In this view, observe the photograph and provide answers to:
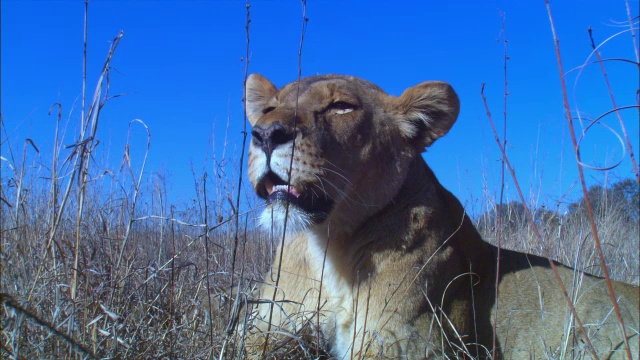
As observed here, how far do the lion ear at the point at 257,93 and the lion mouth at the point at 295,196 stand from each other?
1508 mm

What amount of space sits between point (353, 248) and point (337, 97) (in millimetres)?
1032

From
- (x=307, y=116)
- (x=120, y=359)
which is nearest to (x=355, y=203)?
(x=307, y=116)

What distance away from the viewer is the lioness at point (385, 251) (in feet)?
11.7

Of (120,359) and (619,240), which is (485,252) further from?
(619,240)

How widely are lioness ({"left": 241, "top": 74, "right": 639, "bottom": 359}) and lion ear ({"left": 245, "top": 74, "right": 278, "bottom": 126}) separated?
58 cm

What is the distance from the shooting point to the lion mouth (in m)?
3.57

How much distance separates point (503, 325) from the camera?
163 inches

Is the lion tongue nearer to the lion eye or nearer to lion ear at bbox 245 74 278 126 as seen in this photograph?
the lion eye

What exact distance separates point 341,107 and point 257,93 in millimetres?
1184

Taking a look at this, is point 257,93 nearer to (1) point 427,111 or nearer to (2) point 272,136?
(1) point 427,111

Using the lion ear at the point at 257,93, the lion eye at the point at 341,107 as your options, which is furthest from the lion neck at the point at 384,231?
the lion ear at the point at 257,93

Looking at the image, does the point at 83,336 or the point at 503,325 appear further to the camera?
the point at 503,325

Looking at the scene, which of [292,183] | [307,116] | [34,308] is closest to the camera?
[34,308]

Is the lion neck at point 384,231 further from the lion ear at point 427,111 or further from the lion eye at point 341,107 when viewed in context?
the lion eye at point 341,107
